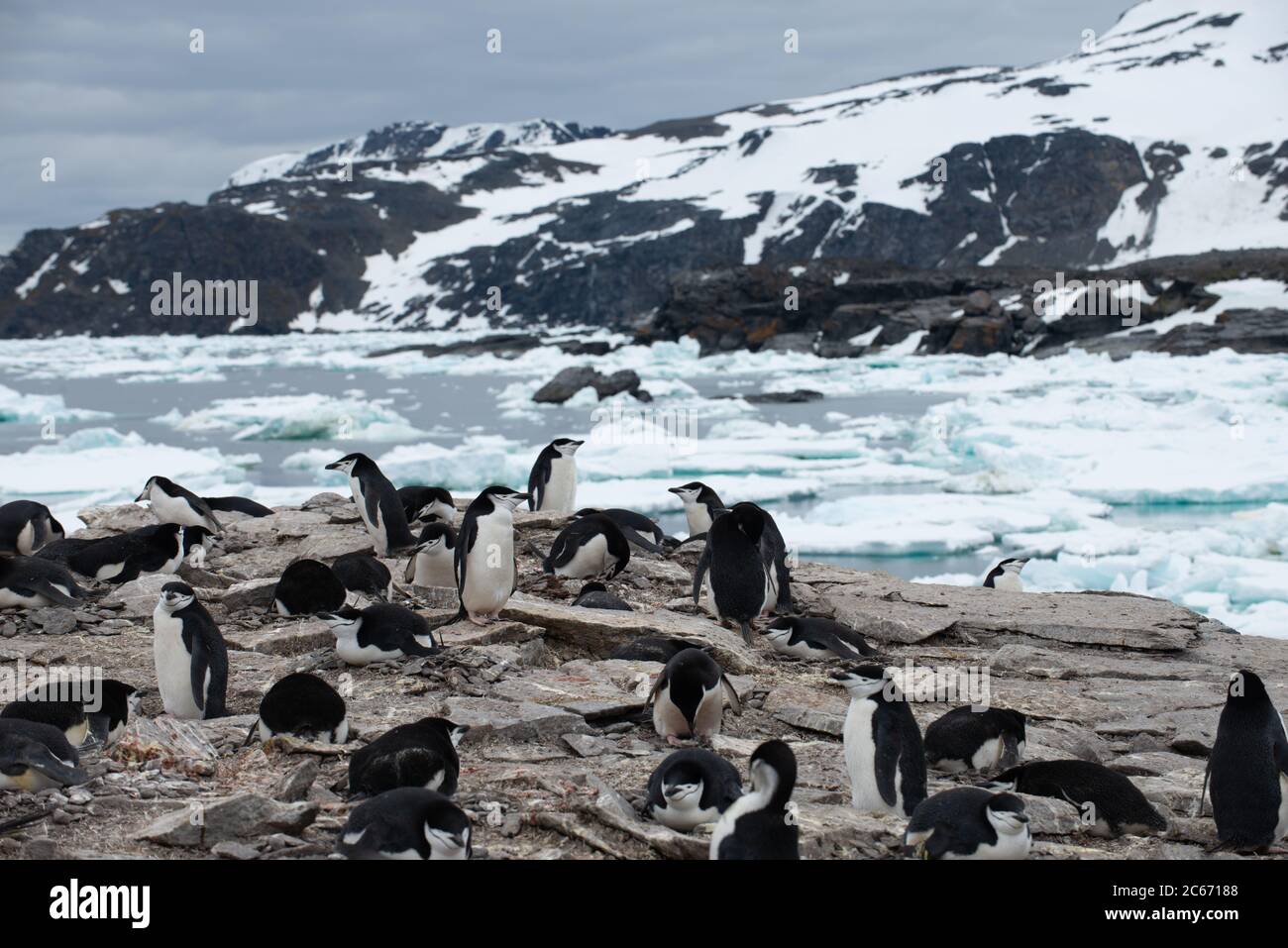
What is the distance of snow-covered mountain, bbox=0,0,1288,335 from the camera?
264 feet

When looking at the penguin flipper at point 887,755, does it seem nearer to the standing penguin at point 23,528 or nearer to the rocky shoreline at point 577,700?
the rocky shoreline at point 577,700

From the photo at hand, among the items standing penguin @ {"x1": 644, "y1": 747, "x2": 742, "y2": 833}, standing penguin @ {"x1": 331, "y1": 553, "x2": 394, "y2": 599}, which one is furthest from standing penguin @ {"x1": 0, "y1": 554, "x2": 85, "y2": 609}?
standing penguin @ {"x1": 644, "y1": 747, "x2": 742, "y2": 833}

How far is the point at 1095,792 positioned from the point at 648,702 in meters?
1.63

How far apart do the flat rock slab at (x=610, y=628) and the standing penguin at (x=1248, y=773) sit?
7.39ft

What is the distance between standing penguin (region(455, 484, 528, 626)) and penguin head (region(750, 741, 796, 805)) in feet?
9.66

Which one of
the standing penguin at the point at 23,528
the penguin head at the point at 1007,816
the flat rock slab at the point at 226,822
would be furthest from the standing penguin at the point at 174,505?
the penguin head at the point at 1007,816

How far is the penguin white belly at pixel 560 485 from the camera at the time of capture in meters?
9.68

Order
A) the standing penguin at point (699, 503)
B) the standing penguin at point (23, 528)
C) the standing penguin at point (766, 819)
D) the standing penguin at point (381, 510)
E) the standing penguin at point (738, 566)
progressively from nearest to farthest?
1. the standing penguin at point (766, 819)
2. the standing penguin at point (738, 566)
3. the standing penguin at point (381, 510)
4. the standing penguin at point (23, 528)
5. the standing penguin at point (699, 503)

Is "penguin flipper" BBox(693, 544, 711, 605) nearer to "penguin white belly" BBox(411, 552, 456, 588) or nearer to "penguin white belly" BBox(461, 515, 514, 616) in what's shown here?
"penguin white belly" BBox(461, 515, 514, 616)

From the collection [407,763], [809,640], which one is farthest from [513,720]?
[809,640]

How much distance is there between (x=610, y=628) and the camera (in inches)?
244

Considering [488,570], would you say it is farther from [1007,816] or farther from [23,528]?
[23,528]

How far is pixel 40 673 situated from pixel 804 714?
3.12 m

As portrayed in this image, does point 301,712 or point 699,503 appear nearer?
point 301,712
